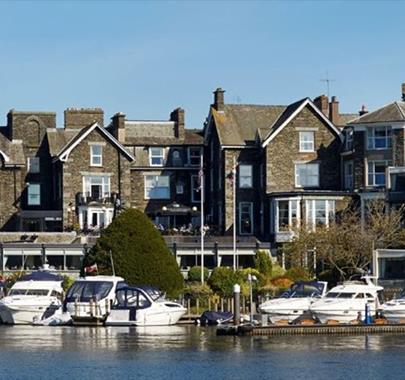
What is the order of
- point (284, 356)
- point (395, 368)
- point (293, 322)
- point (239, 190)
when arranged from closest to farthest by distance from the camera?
1. point (395, 368)
2. point (284, 356)
3. point (293, 322)
4. point (239, 190)

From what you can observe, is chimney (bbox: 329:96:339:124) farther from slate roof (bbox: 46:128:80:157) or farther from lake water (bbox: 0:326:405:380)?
lake water (bbox: 0:326:405:380)

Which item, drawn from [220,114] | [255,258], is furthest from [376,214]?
[220,114]

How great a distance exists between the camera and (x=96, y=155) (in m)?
100

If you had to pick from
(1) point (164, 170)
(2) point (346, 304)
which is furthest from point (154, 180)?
(2) point (346, 304)

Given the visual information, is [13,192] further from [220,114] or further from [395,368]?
[395,368]

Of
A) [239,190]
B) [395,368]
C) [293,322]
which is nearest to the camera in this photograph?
[395,368]

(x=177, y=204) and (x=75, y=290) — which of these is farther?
(x=177, y=204)

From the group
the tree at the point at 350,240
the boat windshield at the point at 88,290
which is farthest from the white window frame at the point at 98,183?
the boat windshield at the point at 88,290

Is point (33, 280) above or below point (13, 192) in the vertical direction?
below

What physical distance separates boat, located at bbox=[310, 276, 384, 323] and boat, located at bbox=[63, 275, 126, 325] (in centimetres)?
1068

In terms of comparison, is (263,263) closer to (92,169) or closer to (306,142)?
(306,142)

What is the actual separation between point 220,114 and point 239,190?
6681 millimetres

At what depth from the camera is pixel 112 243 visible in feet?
246

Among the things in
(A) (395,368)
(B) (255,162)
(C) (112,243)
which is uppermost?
(B) (255,162)
